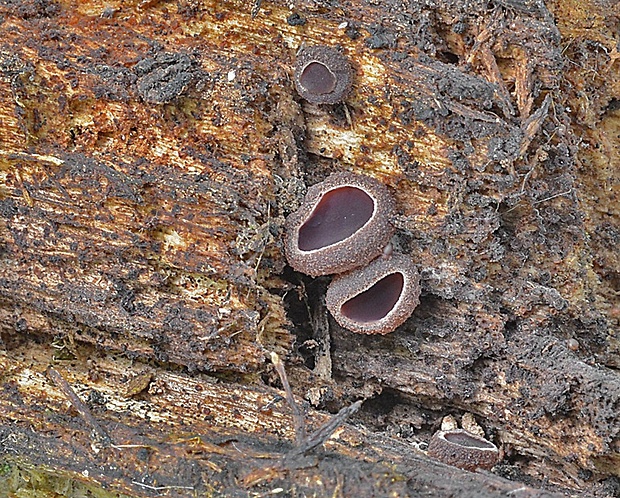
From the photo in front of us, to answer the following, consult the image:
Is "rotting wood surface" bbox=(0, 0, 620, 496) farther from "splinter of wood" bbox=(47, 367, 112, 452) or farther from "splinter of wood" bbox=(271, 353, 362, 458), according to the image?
"splinter of wood" bbox=(271, 353, 362, 458)

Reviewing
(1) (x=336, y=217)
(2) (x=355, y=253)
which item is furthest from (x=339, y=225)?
(2) (x=355, y=253)

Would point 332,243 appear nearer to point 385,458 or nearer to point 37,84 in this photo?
point 385,458

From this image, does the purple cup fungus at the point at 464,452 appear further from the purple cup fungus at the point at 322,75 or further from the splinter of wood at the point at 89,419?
the purple cup fungus at the point at 322,75

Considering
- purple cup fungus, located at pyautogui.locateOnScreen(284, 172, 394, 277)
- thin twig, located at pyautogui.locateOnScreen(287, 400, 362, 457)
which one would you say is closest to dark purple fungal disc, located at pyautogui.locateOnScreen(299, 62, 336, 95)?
purple cup fungus, located at pyautogui.locateOnScreen(284, 172, 394, 277)

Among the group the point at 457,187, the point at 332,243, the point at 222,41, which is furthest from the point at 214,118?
the point at 457,187

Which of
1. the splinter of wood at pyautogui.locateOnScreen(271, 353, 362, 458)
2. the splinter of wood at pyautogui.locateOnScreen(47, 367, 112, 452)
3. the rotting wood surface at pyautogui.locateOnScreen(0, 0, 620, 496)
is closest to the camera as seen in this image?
the splinter of wood at pyautogui.locateOnScreen(271, 353, 362, 458)

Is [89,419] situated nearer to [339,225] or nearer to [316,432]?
[316,432]
